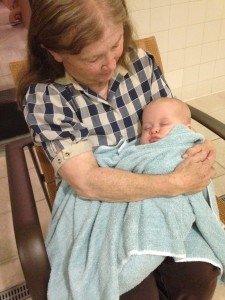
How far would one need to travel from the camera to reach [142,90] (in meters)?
1.08

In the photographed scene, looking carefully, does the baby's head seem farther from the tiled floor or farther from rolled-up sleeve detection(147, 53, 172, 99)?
the tiled floor

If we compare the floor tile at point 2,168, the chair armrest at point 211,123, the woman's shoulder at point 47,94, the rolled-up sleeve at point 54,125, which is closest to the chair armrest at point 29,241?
the rolled-up sleeve at point 54,125

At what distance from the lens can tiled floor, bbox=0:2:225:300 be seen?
147 centimetres

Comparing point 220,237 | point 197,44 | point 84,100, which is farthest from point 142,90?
point 197,44

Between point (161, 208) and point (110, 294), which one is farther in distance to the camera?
point (161, 208)

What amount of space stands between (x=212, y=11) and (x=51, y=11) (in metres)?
1.86

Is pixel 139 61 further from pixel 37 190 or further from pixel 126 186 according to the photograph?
pixel 37 190

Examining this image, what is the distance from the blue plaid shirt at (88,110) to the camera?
2.86ft

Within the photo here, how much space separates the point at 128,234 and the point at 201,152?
13.9 inches

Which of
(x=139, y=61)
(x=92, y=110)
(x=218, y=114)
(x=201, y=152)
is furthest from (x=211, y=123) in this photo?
(x=218, y=114)

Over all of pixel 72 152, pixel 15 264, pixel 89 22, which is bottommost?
pixel 15 264

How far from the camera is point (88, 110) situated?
98cm

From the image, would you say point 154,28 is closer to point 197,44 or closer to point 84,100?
point 197,44

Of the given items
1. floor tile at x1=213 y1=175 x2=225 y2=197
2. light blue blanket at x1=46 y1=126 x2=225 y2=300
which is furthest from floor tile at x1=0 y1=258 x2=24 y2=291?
floor tile at x1=213 y1=175 x2=225 y2=197
